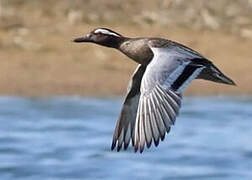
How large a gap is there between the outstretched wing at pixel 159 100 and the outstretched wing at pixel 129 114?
576 millimetres

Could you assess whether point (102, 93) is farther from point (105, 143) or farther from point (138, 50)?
point (138, 50)

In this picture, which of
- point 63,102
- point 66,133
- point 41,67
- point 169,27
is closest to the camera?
point 66,133

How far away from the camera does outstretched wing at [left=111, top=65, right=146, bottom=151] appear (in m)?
8.04

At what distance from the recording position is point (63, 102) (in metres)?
15.7

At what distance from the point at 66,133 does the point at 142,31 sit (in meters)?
3.79

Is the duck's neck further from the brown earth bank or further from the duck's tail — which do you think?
the brown earth bank

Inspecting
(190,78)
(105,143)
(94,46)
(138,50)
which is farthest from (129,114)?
(94,46)

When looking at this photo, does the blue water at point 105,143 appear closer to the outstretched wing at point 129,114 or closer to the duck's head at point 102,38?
the duck's head at point 102,38

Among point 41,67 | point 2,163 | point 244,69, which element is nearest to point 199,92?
point 244,69

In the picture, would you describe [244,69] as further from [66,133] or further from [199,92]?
[66,133]

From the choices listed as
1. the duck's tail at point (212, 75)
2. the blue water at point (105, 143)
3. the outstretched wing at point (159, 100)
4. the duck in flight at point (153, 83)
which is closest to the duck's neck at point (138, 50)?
the duck in flight at point (153, 83)

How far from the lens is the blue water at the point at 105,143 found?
12.5 metres

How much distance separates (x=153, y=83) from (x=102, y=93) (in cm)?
895

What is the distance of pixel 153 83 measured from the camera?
730 centimetres
